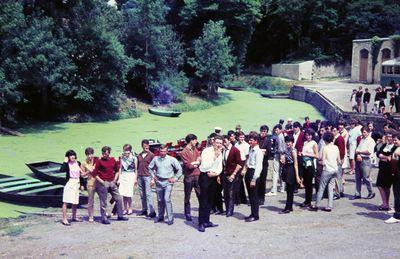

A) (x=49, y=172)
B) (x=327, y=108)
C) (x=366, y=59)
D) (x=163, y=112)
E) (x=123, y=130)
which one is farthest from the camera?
(x=366, y=59)

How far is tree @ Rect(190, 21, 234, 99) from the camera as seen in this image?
4034 centimetres

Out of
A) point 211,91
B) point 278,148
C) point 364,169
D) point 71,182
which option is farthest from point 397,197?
point 211,91

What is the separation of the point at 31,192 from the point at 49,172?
7.73 feet

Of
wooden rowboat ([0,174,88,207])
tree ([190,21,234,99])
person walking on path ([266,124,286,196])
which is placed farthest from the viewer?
tree ([190,21,234,99])

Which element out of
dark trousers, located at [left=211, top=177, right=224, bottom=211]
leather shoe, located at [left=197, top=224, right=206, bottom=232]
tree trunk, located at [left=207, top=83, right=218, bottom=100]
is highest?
tree trunk, located at [left=207, top=83, right=218, bottom=100]

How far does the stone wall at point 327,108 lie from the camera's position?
76.8ft

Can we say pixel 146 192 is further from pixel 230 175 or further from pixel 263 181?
pixel 263 181

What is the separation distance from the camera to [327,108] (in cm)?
3241

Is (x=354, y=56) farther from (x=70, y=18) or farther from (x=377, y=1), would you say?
(x=70, y=18)

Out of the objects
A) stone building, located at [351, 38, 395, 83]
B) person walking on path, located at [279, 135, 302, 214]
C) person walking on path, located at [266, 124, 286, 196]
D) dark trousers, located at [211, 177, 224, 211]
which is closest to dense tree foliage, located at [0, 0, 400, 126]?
stone building, located at [351, 38, 395, 83]

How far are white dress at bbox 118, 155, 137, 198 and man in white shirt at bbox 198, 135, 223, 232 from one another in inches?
68.0

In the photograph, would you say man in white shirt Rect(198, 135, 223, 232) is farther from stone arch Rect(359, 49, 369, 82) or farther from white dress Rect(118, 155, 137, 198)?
stone arch Rect(359, 49, 369, 82)

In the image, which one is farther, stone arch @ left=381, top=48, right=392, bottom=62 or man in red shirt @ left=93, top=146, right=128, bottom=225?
stone arch @ left=381, top=48, right=392, bottom=62

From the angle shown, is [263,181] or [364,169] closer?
[263,181]
